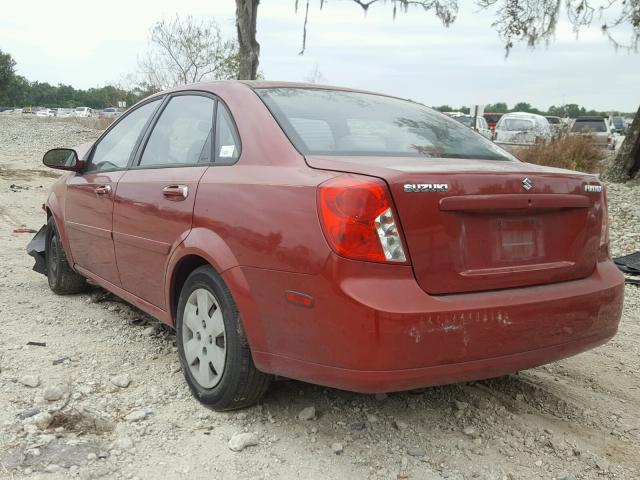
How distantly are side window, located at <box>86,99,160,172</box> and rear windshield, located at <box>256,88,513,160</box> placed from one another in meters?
1.20

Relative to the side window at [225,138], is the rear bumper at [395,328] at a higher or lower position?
lower

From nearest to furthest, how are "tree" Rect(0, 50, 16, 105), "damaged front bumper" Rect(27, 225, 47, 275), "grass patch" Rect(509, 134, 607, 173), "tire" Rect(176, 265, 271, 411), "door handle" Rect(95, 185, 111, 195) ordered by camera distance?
"tire" Rect(176, 265, 271, 411), "door handle" Rect(95, 185, 111, 195), "damaged front bumper" Rect(27, 225, 47, 275), "grass patch" Rect(509, 134, 607, 173), "tree" Rect(0, 50, 16, 105)

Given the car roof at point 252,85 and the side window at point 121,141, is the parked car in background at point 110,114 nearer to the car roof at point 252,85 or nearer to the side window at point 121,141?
the side window at point 121,141

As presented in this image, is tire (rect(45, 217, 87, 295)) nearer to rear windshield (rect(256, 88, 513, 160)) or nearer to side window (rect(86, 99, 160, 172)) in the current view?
side window (rect(86, 99, 160, 172))

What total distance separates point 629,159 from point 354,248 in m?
11.0

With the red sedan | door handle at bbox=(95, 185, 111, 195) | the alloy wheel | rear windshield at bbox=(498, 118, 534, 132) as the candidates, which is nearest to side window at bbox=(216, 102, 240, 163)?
the red sedan

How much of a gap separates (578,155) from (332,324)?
38.9 feet

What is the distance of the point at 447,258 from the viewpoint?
7.97ft

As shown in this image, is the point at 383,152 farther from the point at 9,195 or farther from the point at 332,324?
the point at 9,195

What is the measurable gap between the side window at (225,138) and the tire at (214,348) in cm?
55

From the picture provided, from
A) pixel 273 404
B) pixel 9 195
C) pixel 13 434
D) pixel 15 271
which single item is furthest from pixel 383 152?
pixel 9 195

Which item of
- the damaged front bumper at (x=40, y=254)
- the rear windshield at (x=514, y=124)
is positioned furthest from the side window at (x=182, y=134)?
the rear windshield at (x=514, y=124)

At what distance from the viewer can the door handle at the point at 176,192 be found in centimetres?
315

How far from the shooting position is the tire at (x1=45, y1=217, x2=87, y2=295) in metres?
4.96
